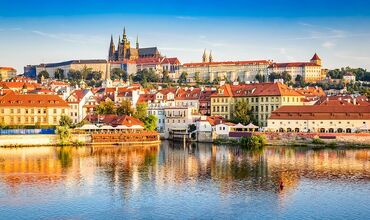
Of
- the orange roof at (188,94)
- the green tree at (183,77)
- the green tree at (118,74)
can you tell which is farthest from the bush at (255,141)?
the green tree at (118,74)

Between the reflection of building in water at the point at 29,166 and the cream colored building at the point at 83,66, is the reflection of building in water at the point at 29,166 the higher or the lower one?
the lower one

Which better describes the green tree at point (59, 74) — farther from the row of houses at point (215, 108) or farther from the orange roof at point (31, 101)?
the orange roof at point (31, 101)

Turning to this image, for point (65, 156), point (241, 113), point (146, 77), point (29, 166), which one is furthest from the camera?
point (146, 77)

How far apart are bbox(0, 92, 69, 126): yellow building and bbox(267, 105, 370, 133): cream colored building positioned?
90.3 feet

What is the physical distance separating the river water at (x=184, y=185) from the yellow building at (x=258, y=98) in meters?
21.3

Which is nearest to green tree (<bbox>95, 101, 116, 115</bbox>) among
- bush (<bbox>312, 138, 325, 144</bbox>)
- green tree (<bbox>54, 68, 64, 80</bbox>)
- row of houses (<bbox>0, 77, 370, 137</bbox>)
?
row of houses (<bbox>0, 77, 370, 137</bbox>)

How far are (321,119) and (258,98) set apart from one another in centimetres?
1400

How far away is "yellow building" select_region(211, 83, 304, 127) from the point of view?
258ft

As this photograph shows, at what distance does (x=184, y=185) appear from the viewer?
125ft

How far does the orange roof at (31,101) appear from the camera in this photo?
246ft

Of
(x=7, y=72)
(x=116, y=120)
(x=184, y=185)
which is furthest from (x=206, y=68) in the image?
(x=184, y=185)

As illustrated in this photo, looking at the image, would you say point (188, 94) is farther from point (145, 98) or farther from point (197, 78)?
point (197, 78)

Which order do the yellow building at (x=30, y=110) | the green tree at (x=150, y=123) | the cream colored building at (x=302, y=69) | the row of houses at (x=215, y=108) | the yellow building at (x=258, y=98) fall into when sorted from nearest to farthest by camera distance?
1. the row of houses at (x=215, y=108)
2. the green tree at (x=150, y=123)
3. the yellow building at (x=30, y=110)
4. the yellow building at (x=258, y=98)
5. the cream colored building at (x=302, y=69)

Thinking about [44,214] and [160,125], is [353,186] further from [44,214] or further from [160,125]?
[160,125]
